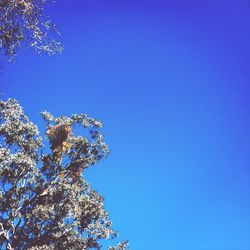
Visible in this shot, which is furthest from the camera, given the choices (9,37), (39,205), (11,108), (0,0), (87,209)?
(87,209)

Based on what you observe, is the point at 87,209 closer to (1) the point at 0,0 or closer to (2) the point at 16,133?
(2) the point at 16,133

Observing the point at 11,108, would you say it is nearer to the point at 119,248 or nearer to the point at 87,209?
the point at 87,209

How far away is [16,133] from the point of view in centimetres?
2298

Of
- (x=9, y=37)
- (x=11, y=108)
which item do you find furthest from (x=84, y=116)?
(x=9, y=37)

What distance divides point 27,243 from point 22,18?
60.4 feet

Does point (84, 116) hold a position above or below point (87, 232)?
above

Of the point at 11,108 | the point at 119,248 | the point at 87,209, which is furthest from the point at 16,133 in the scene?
the point at 119,248

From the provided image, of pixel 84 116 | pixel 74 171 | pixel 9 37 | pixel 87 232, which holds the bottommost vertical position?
pixel 9 37

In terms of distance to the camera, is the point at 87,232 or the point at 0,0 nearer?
the point at 0,0

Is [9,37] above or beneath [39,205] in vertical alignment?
beneath

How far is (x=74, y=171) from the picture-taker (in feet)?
81.1

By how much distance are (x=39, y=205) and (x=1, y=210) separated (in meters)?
2.61

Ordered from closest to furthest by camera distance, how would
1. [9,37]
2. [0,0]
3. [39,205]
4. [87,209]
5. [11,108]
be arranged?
[0,0]
[9,37]
[11,108]
[39,205]
[87,209]

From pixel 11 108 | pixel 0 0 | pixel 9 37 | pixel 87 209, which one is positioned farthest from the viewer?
pixel 87 209
